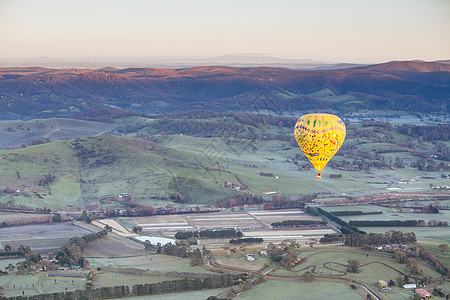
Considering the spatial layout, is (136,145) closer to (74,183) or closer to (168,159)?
(168,159)

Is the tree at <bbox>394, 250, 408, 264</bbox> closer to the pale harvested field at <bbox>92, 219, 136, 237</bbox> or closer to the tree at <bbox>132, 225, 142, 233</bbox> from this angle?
the tree at <bbox>132, 225, 142, 233</bbox>

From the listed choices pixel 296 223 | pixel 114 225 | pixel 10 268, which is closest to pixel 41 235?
pixel 114 225

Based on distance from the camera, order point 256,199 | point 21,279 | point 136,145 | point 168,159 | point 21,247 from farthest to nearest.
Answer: point 136,145 < point 168,159 < point 256,199 < point 21,247 < point 21,279

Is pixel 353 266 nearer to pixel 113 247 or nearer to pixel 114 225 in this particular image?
pixel 113 247

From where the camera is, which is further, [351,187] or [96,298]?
[351,187]

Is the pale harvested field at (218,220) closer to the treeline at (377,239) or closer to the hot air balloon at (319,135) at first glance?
the treeline at (377,239)

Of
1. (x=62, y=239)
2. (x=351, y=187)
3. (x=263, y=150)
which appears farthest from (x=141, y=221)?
(x=263, y=150)
